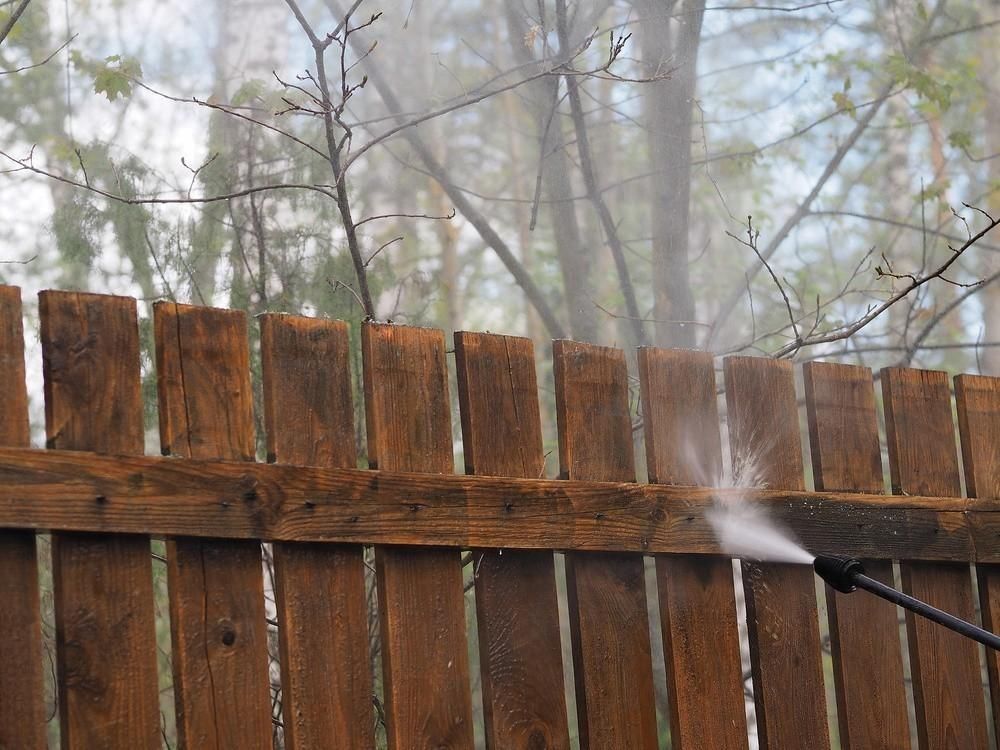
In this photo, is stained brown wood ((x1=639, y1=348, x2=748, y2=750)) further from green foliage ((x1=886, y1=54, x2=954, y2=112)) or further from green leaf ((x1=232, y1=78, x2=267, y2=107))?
green foliage ((x1=886, y1=54, x2=954, y2=112))

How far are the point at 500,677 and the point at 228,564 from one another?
528mm

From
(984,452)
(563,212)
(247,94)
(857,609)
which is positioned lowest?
(857,609)

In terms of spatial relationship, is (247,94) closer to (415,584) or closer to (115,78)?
(115,78)

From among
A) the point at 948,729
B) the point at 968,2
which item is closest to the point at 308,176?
the point at 948,729

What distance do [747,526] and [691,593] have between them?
18cm

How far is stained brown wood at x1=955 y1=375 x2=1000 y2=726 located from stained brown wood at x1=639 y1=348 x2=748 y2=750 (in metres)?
0.72

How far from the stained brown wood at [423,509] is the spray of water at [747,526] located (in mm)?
17

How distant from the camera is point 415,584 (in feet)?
6.13

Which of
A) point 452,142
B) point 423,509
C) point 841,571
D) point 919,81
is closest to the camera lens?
point 423,509

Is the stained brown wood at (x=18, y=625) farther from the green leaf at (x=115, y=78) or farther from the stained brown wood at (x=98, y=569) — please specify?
the green leaf at (x=115, y=78)

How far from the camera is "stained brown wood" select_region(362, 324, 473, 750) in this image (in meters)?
1.84

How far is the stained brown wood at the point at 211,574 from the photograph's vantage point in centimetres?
166

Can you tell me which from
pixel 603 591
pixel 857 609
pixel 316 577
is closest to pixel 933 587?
pixel 857 609

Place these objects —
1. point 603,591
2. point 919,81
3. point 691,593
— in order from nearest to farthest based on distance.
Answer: point 603,591
point 691,593
point 919,81
